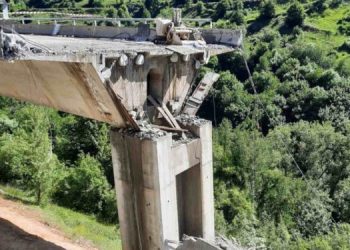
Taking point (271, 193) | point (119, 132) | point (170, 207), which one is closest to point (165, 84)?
point (119, 132)

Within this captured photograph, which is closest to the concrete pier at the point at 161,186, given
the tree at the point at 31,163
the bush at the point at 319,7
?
the tree at the point at 31,163

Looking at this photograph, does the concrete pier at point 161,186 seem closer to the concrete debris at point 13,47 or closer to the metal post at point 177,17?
the metal post at point 177,17

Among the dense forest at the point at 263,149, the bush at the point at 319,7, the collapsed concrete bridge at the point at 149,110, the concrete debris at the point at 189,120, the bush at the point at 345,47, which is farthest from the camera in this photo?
the bush at the point at 319,7

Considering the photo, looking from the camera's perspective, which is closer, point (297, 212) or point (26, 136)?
point (26, 136)

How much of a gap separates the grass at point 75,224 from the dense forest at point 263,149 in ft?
2.68

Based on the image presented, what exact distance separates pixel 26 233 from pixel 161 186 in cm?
1094

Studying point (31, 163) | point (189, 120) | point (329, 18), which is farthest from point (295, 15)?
point (189, 120)

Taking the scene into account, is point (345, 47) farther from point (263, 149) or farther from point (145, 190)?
point (145, 190)

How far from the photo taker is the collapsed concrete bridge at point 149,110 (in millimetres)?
16281

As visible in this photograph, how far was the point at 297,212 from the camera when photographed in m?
37.2

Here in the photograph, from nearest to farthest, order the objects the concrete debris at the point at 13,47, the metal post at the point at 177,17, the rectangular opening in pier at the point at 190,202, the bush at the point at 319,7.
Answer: the concrete debris at the point at 13,47 < the rectangular opening in pier at the point at 190,202 < the metal post at the point at 177,17 < the bush at the point at 319,7

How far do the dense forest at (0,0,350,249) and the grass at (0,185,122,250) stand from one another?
0.82 m

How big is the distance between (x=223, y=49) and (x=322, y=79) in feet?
151

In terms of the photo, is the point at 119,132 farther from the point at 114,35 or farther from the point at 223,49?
the point at 114,35
